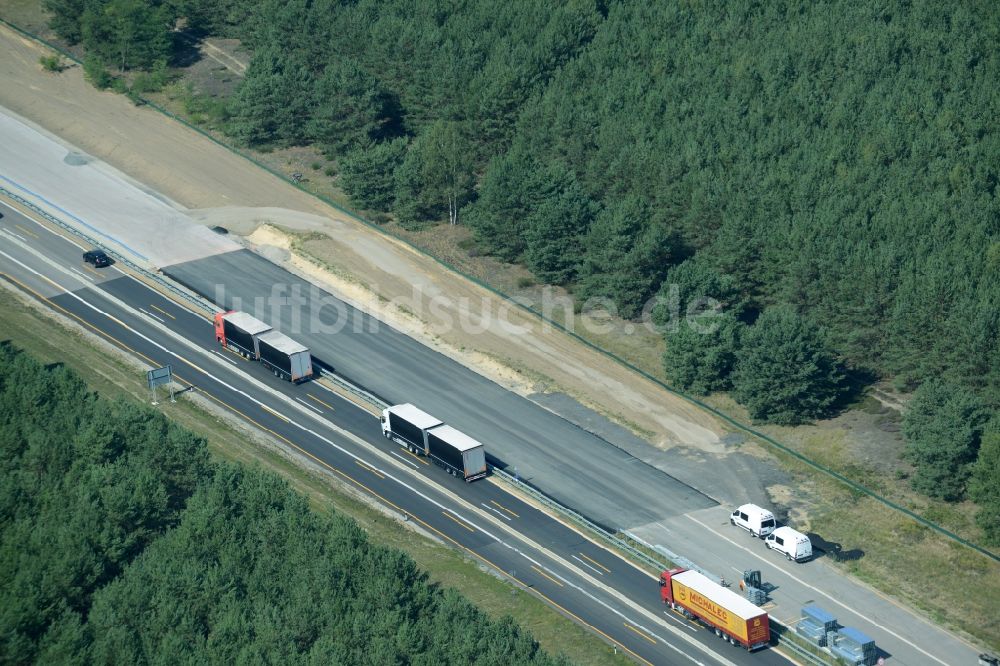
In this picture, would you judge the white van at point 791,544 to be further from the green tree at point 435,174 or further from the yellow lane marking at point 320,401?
the green tree at point 435,174

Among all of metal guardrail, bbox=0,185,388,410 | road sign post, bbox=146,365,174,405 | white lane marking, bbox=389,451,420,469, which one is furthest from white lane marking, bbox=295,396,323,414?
road sign post, bbox=146,365,174,405

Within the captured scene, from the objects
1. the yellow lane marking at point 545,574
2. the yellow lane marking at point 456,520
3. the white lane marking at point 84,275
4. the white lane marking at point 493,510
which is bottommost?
the yellow lane marking at point 545,574

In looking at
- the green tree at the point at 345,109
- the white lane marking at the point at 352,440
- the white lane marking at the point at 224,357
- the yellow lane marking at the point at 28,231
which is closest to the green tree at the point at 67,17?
the green tree at the point at 345,109

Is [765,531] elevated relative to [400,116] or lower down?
lower down

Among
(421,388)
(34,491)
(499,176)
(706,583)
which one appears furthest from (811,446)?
(34,491)

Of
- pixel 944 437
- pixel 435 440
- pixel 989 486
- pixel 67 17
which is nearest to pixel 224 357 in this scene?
pixel 435 440

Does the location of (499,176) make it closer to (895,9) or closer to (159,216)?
(159,216)

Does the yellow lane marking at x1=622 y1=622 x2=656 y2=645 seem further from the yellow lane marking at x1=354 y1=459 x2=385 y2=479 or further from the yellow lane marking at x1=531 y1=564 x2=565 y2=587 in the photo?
the yellow lane marking at x1=354 y1=459 x2=385 y2=479
